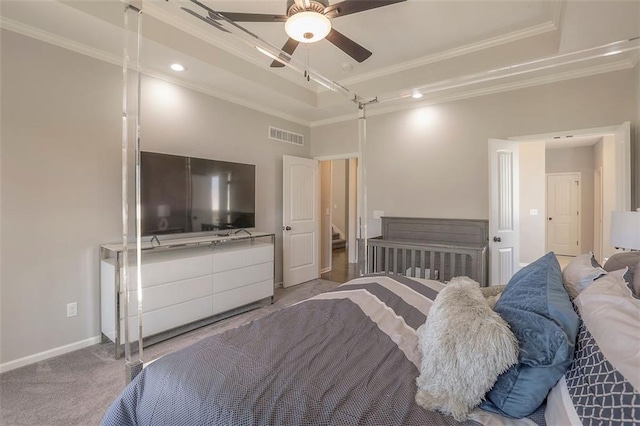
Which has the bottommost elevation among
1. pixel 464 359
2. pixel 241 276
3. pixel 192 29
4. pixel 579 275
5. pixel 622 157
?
pixel 241 276

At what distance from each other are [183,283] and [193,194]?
0.97 m

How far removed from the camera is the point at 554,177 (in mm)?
7043

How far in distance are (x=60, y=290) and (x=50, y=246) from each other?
39cm

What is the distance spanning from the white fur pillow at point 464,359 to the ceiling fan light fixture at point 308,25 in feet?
5.82

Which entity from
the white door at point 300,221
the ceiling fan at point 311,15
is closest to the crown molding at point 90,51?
the white door at point 300,221

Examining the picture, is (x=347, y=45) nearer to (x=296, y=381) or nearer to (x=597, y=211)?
(x=296, y=381)

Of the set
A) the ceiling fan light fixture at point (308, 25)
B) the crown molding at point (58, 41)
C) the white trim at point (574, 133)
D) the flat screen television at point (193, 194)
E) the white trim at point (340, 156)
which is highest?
the crown molding at point (58, 41)

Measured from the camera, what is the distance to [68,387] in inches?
81.7

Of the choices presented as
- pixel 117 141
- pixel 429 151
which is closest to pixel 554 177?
pixel 429 151

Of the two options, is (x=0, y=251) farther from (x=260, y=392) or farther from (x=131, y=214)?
(x=260, y=392)

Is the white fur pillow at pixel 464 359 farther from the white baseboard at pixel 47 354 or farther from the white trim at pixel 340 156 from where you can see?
the white trim at pixel 340 156

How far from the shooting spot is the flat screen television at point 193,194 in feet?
9.37

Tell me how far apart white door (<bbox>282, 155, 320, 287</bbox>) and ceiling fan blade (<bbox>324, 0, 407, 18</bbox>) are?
263cm

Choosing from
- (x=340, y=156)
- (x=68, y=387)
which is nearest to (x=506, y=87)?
(x=340, y=156)
